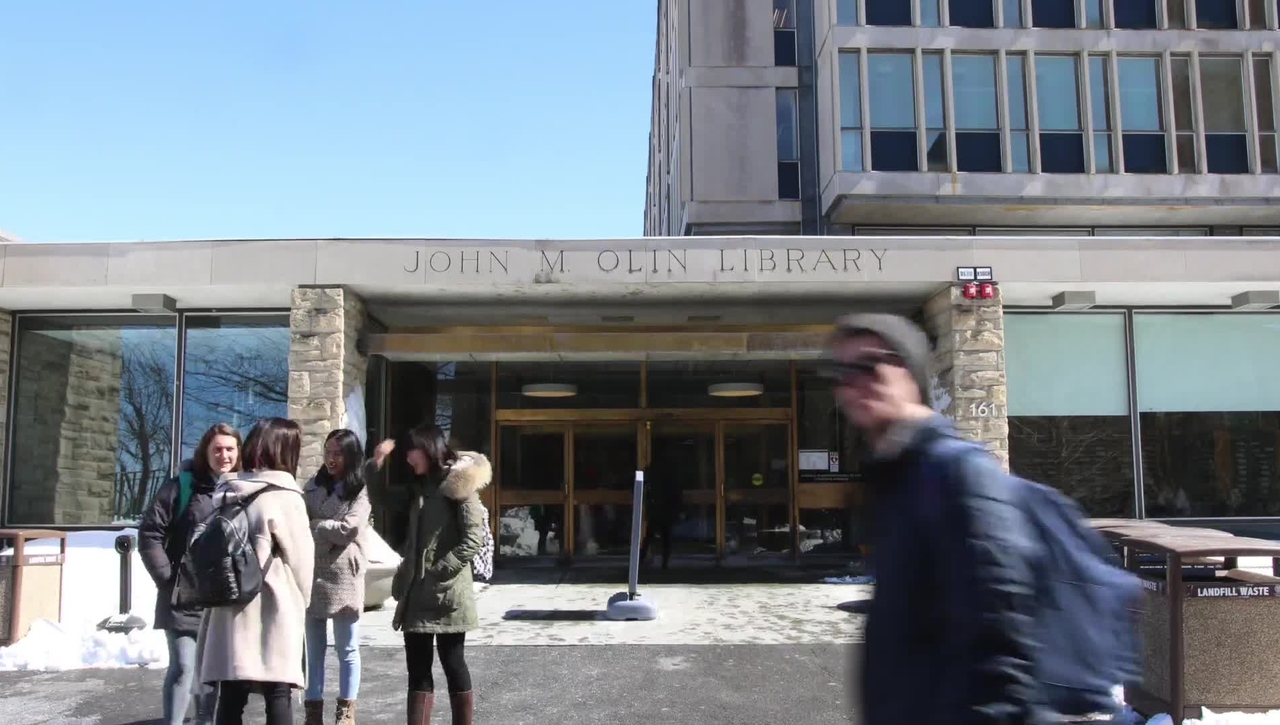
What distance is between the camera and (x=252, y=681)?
3.96 m

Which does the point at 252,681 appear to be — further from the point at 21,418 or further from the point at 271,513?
the point at 21,418

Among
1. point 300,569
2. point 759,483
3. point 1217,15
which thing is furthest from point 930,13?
point 300,569

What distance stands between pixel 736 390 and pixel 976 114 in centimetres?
1002

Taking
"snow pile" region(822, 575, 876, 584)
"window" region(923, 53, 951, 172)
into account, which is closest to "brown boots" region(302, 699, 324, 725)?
"snow pile" region(822, 575, 876, 584)

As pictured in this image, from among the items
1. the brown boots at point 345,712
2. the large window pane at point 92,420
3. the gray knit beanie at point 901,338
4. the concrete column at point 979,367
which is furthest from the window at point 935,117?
the gray knit beanie at point 901,338

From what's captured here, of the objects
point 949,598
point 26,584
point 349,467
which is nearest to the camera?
point 949,598

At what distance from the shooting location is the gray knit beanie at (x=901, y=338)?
7.57ft

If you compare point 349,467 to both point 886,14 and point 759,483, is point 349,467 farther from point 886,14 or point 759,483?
point 886,14

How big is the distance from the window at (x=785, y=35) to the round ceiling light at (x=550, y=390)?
37.7ft

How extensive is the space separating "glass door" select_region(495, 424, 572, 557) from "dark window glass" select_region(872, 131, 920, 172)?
968 cm

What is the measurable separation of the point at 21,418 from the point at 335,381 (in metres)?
4.62

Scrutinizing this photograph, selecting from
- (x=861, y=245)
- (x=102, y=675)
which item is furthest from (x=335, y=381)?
(x=861, y=245)

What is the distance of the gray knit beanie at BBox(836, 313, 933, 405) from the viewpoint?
2.31m

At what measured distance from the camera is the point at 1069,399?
12445mm
